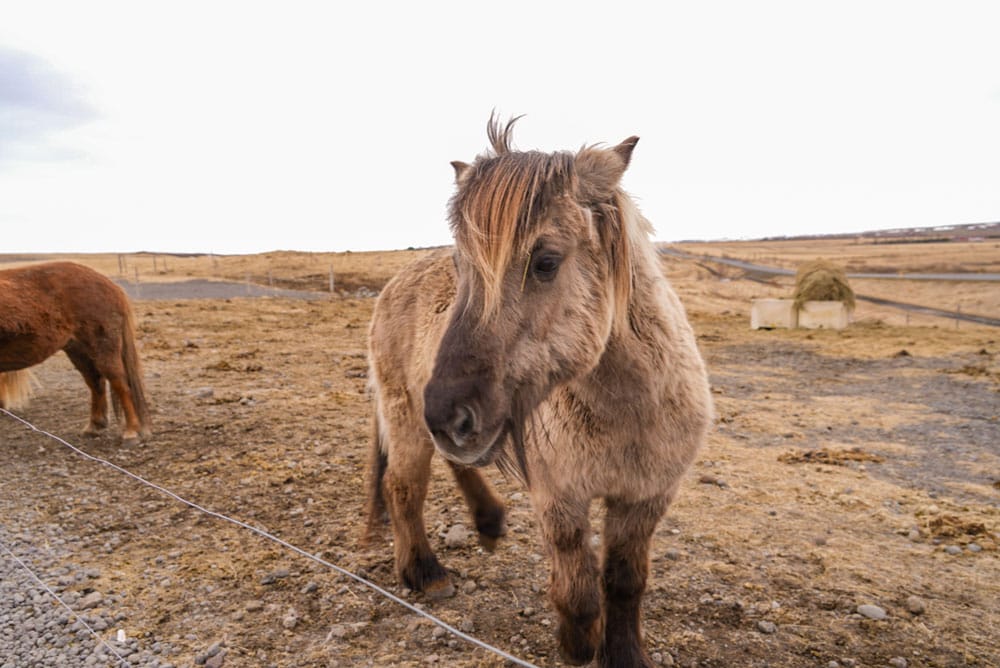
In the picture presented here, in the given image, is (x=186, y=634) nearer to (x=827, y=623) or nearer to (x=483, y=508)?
Answer: (x=483, y=508)

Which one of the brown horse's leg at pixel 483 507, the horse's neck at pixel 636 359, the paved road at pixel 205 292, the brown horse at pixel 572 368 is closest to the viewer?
the brown horse at pixel 572 368

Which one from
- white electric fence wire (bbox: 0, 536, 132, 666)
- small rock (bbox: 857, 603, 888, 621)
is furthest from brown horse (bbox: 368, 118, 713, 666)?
white electric fence wire (bbox: 0, 536, 132, 666)

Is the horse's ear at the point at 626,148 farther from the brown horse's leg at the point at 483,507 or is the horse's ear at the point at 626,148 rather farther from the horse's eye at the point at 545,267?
the brown horse's leg at the point at 483,507

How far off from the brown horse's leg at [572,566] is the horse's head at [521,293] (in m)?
0.55

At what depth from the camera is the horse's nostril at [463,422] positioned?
1.79 m

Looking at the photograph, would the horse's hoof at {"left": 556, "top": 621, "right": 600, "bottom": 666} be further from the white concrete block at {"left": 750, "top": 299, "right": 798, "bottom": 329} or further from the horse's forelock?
the white concrete block at {"left": 750, "top": 299, "right": 798, "bottom": 329}

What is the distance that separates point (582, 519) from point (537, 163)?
150 cm

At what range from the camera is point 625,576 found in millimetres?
2633

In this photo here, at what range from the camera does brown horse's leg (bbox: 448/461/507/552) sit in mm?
3818

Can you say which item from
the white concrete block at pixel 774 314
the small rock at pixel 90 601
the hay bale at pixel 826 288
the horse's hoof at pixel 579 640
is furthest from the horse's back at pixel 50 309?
the hay bale at pixel 826 288

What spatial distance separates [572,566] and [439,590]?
1.22 meters

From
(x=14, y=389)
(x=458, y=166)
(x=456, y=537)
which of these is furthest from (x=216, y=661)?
(x=14, y=389)

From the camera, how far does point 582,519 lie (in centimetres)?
247

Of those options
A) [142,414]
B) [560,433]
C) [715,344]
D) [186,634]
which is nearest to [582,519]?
[560,433]
